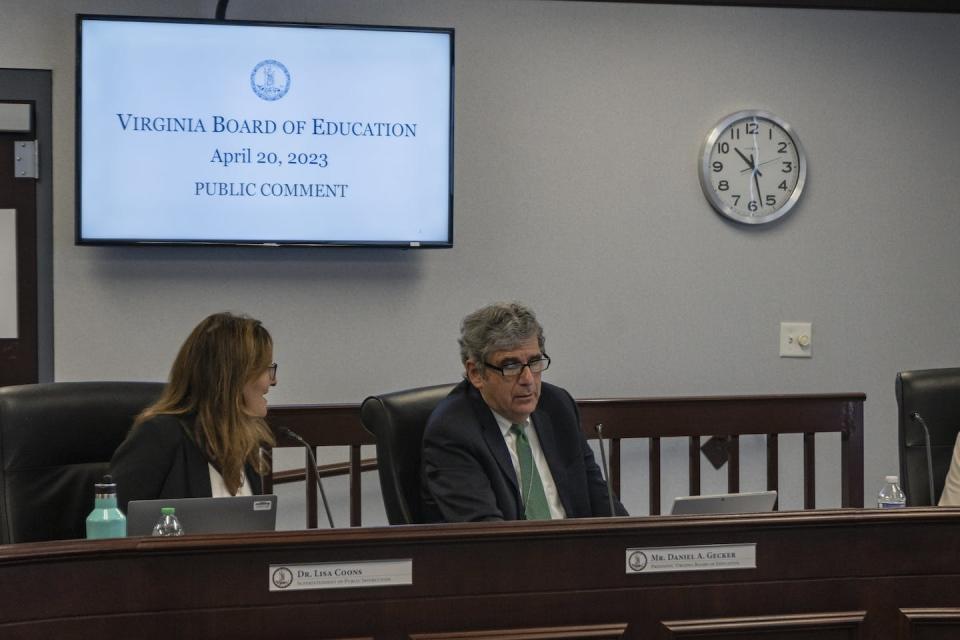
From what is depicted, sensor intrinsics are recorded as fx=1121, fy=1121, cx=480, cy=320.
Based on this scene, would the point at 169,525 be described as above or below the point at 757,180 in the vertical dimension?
below


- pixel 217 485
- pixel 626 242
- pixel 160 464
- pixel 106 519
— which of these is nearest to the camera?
pixel 106 519

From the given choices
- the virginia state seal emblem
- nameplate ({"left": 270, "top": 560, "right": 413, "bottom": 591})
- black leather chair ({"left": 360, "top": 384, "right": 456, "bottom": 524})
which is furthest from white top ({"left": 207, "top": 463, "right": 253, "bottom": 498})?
the virginia state seal emblem

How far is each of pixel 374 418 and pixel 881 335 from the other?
2617 mm

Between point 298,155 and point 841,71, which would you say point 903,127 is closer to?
point 841,71

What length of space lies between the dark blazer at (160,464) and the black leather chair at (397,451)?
0.38m

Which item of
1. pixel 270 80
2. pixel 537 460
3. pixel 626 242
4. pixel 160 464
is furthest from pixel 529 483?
pixel 270 80

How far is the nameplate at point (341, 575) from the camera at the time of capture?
1.54 m

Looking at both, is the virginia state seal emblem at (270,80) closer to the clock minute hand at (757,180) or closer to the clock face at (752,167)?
the clock face at (752,167)

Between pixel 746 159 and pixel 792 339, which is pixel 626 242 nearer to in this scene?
pixel 746 159

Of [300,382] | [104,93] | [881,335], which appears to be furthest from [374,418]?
[881,335]

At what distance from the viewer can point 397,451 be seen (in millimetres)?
2555

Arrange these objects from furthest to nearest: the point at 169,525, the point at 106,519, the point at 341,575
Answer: the point at 106,519 < the point at 169,525 < the point at 341,575

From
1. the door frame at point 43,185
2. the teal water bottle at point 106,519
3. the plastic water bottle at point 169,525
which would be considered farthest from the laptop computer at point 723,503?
the door frame at point 43,185

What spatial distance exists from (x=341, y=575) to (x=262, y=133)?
8.48ft
